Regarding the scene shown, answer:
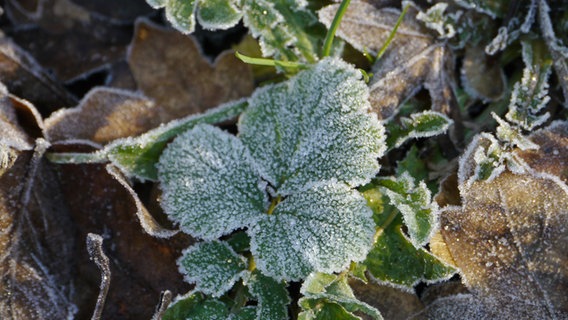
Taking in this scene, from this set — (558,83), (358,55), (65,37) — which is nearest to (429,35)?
(358,55)

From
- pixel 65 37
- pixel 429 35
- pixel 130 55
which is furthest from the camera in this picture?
pixel 65 37

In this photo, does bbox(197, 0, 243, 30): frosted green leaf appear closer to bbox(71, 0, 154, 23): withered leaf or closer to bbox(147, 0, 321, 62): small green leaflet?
bbox(147, 0, 321, 62): small green leaflet

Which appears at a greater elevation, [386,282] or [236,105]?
[236,105]

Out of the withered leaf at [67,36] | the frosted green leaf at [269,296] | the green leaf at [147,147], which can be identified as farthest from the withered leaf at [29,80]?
the frosted green leaf at [269,296]

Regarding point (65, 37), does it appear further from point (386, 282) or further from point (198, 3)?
point (386, 282)

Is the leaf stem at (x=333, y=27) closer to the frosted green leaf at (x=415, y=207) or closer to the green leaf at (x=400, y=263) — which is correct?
the frosted green leaf at (x=415, y=207)
